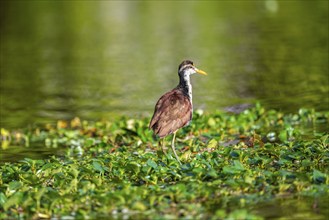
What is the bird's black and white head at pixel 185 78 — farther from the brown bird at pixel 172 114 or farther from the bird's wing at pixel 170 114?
the bird's wing at pixel 170 114

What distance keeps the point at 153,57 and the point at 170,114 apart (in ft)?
66.3

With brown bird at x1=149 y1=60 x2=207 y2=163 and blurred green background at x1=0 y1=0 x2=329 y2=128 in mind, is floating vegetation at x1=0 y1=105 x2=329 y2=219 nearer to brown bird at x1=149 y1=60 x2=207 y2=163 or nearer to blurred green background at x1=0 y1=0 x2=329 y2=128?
brown bird at x1=149 y1=60 x2=207 y2=163

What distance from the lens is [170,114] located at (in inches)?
597

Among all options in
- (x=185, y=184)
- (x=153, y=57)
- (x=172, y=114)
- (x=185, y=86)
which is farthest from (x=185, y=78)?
(x=153, y=57)

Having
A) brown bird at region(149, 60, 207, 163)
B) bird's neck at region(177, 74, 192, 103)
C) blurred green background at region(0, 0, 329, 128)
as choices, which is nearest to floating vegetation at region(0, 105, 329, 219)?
brown bird at region(149, 60, 207, 163)

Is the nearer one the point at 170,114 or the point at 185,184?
the point at 185,184

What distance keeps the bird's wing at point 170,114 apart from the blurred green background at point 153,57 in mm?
6883

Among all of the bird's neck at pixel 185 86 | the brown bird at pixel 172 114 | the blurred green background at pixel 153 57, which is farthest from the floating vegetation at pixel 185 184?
the blurred green background at pixel 153 57

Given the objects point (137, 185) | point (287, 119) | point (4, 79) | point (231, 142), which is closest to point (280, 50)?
point (4, 79)

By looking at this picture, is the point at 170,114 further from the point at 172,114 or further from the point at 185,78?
the point at 185,78

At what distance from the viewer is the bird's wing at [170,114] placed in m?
15.0

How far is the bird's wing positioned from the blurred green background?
688 centimetres

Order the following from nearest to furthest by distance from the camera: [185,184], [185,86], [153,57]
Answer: [185,184] → [185,86] → [153,57]

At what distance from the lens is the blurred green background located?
24.9 m
